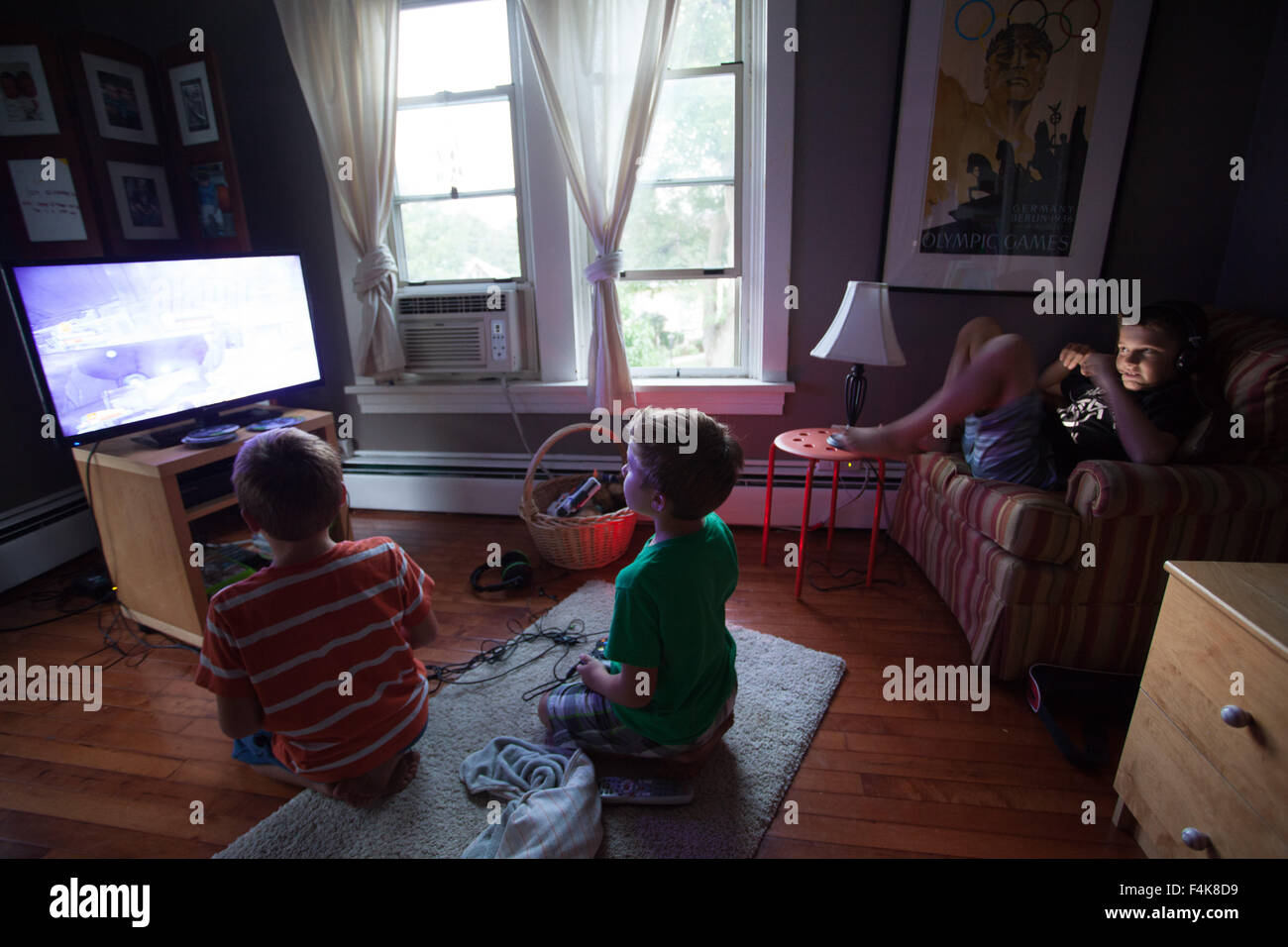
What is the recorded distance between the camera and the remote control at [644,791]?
4.47ft

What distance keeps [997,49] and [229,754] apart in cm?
321

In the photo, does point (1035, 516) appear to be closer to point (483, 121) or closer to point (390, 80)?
point (483, 121)

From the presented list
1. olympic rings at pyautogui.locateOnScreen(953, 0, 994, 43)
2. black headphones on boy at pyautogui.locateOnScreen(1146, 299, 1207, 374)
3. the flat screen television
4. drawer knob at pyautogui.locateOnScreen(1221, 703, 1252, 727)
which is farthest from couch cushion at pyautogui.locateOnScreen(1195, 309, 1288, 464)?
the flat screen television

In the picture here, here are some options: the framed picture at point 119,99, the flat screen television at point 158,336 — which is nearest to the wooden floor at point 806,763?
the flat screen television at point 158,336

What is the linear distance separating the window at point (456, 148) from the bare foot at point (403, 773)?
6.63 ft

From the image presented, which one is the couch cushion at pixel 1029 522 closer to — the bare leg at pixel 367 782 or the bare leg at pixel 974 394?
the bare leg at pixel 974 394

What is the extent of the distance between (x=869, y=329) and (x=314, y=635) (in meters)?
1.77

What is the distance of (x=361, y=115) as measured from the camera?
2559 millimetres

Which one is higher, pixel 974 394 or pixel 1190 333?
pixel 1190 333

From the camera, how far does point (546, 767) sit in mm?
1410

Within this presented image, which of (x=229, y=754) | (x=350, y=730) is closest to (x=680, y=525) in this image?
(x=350, y=730)

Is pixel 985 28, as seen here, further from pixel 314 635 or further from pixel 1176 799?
pixel 314 635

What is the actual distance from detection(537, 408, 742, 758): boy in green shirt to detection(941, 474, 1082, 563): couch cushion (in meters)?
0.87

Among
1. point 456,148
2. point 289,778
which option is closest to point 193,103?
point 456,148
